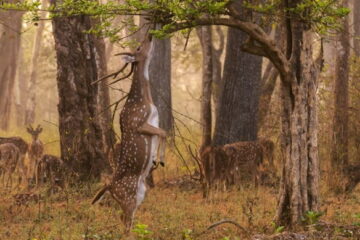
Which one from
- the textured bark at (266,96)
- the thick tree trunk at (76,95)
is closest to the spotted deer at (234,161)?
the thick tree trunk at (76,95)

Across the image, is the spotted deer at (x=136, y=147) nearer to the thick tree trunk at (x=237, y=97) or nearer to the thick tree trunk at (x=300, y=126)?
the thick tree trunk at (x=300, y=126)

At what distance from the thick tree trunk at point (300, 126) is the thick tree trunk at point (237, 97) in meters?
5.53

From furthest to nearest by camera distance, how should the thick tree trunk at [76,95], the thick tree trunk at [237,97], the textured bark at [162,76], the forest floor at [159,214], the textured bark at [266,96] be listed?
the textured bark at [162,76]
the textured bark at [266,96]
the thick tree trunk at [237,97]
the thick tree trunk at [76,95]
the forest floor at [159,214]

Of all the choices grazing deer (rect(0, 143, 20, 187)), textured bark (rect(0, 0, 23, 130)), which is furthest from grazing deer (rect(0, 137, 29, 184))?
textured bark (rect(0, 0, 23, 130))

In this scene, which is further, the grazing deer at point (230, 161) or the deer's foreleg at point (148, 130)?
the grazing deer at point (230, 161)

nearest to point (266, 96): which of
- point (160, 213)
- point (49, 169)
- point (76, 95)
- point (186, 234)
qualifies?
point (76, 95)

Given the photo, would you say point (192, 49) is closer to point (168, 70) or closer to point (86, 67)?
point (168, 70)

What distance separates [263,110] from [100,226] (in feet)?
24.6

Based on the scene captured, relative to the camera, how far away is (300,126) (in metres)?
8.34

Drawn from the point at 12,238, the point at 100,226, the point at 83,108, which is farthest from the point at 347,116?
the point at 12,238

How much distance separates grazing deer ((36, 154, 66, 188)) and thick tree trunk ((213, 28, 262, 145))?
145 inches

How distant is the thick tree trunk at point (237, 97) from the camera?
1408 centimetres

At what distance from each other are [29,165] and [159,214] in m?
4.76

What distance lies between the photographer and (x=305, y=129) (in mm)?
8375
